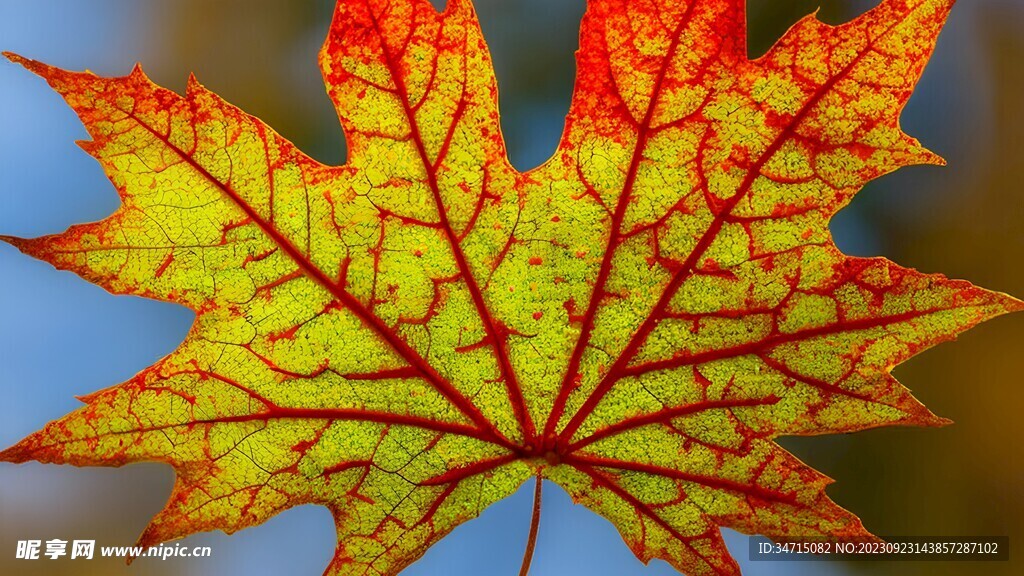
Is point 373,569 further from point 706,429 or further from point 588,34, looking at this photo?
point 588,34

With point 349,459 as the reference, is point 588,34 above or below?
above

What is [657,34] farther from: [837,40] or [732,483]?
[732,483]

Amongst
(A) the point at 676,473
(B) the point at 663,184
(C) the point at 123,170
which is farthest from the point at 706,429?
(C) the point at 123,170

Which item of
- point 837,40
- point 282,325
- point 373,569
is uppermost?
point 837,40

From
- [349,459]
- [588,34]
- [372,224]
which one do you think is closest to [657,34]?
[588,34]

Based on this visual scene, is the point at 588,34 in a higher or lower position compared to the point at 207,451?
Answer: higher
